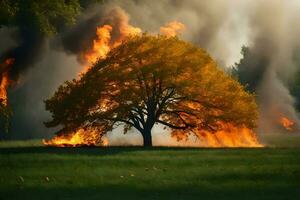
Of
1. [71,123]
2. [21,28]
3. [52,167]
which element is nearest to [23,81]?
[21,28]

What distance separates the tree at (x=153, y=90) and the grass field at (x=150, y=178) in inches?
689

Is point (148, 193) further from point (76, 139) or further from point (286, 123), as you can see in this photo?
point (286, 123)

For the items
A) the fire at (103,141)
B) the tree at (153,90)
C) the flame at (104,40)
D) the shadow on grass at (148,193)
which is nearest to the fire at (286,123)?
the fire at (103,141)

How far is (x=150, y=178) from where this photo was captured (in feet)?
66.7

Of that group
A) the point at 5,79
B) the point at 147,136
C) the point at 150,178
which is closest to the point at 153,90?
the point at 147,136

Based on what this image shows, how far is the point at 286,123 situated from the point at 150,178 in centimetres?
9546

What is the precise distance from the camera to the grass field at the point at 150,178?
54.3ft

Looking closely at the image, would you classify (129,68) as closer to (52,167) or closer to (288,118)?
(52,167)

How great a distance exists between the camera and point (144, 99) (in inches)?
1834

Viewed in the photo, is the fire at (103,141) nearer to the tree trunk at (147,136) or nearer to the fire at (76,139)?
the fire at (76,139)

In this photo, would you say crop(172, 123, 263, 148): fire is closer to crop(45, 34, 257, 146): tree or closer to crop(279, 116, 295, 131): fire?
crop(45, 34, 257, 146): tree

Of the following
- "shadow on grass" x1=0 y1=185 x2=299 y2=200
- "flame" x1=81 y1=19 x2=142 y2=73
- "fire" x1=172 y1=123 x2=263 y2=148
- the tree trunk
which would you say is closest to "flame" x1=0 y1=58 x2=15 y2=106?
"flame" x1=81 y1=19 x2=142 y2=73

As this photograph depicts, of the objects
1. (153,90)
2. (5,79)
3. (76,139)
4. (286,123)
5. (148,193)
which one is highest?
(286,123)

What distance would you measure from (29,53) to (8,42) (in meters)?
2.62
